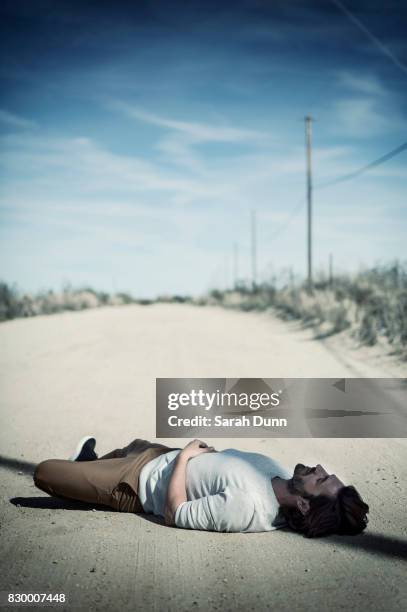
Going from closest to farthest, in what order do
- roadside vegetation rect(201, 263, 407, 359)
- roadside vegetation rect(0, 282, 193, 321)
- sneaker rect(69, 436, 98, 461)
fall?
sneaker rect(69, 436, 98, 461), roadside vegetation rect(201, 263, 407, 359), roadside vegetation rect(0, 282, 193, 321)

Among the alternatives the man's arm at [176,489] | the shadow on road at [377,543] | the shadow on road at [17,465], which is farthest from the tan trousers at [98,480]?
the shadow on road at [377,543]

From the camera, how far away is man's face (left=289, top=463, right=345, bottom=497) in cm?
314

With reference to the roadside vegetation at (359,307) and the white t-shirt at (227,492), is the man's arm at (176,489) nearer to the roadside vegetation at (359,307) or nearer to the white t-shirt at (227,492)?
the white t-shirt at (227,492)

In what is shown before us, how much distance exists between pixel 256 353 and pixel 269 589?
8.23 m

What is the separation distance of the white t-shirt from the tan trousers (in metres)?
0.16

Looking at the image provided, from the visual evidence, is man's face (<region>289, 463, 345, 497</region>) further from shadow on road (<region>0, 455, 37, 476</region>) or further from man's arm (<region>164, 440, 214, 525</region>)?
shadow on road (<region>0, 455, 37, 476</region>)

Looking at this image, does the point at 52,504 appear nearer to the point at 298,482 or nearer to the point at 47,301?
the point at 298,482

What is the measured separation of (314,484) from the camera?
3.15 metres

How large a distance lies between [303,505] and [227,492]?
17.0 inches

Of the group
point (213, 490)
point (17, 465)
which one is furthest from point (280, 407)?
point (213, 490)

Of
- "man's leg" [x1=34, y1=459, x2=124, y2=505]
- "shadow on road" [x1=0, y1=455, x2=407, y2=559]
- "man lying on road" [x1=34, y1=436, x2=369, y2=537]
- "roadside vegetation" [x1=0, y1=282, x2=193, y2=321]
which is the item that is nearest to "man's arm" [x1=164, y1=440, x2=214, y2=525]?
"man lying on road" [x1=34, y1=436, x2=369, y2=537]

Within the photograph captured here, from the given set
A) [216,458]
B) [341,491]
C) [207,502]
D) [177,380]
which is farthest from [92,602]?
[177,380]

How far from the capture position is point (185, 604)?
272 centimetres

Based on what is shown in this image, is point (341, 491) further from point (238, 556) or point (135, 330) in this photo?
point (135, 330)
